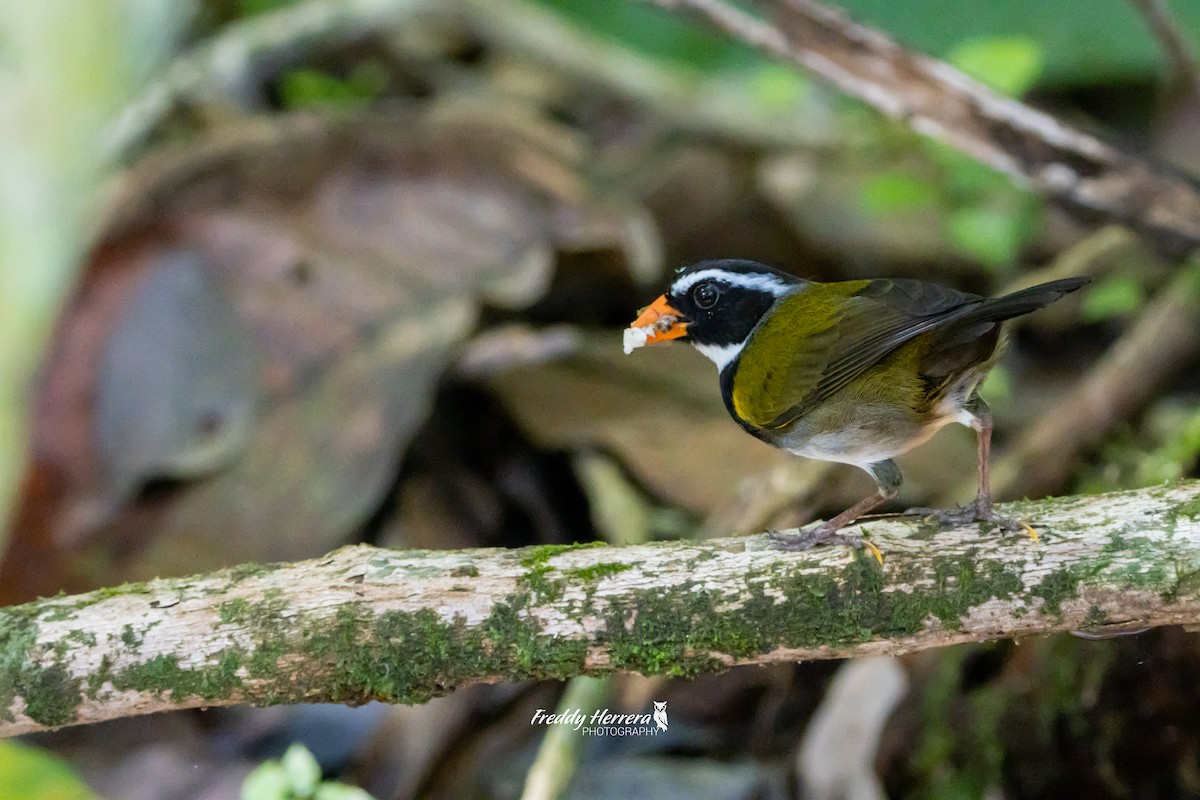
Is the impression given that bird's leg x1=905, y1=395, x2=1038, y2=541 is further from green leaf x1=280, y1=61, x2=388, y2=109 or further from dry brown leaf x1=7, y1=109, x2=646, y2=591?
green leaf x1=280, y1=61, x2=388, y2=109

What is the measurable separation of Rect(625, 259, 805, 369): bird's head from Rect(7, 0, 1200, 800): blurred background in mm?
686

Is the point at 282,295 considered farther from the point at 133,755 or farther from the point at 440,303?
the point at 133,755

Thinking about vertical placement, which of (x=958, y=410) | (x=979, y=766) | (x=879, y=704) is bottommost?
(x=979, y=766)

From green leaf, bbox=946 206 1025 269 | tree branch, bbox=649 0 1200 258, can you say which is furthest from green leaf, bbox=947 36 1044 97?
tree branch, bbox=649 0 1200 258

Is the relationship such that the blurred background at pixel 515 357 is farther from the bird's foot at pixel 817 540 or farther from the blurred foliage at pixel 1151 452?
the bird's foot at pixel 817 540

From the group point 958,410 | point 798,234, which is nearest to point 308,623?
point 958,410

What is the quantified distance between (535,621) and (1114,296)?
3.04m

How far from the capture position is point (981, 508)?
7.71 ft

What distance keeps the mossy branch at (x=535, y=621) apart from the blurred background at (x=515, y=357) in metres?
0.59

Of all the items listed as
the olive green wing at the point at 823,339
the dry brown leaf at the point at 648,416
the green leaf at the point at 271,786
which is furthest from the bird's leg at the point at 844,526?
the green leaf at the point at 271,786

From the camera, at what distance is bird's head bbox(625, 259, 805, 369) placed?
2961 mm

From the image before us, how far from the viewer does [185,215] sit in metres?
4.80

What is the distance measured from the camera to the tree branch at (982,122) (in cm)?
358

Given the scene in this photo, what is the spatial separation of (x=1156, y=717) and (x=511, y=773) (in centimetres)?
177
